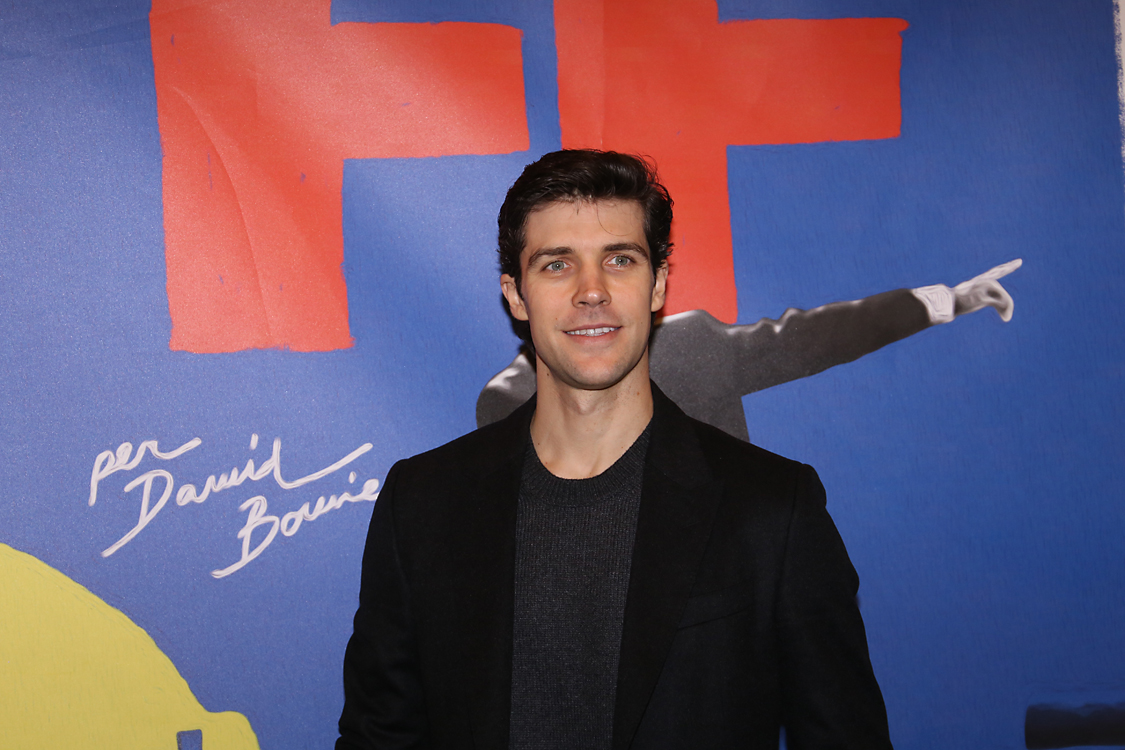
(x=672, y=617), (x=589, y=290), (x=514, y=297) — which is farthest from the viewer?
(x=514, y=297)

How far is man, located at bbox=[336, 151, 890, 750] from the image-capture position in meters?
1.16

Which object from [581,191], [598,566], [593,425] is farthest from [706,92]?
[598,566]

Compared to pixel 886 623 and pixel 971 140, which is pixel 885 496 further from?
pixel 971 140

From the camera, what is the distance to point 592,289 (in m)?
1.26

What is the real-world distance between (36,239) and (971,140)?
2.02m

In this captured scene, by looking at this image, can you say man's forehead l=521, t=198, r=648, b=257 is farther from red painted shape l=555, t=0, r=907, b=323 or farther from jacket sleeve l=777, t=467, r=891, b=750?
jacket sleeve l=777, t=467, r=891, b=750

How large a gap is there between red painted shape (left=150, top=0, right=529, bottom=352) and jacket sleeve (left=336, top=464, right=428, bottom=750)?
0.52 m

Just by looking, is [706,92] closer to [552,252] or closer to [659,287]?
[659,287]

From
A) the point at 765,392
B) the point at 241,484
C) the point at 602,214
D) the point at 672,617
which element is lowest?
the point at 672,617

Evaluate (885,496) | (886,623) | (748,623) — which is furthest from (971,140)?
(748,623)

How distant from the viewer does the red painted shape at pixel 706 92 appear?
1.60 meters

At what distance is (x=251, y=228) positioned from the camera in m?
1.54

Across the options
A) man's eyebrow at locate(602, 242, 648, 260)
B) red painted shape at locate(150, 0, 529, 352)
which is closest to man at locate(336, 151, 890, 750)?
man's eyebrow at locate(602, 242, 648, 260)

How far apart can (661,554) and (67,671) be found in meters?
1.25
